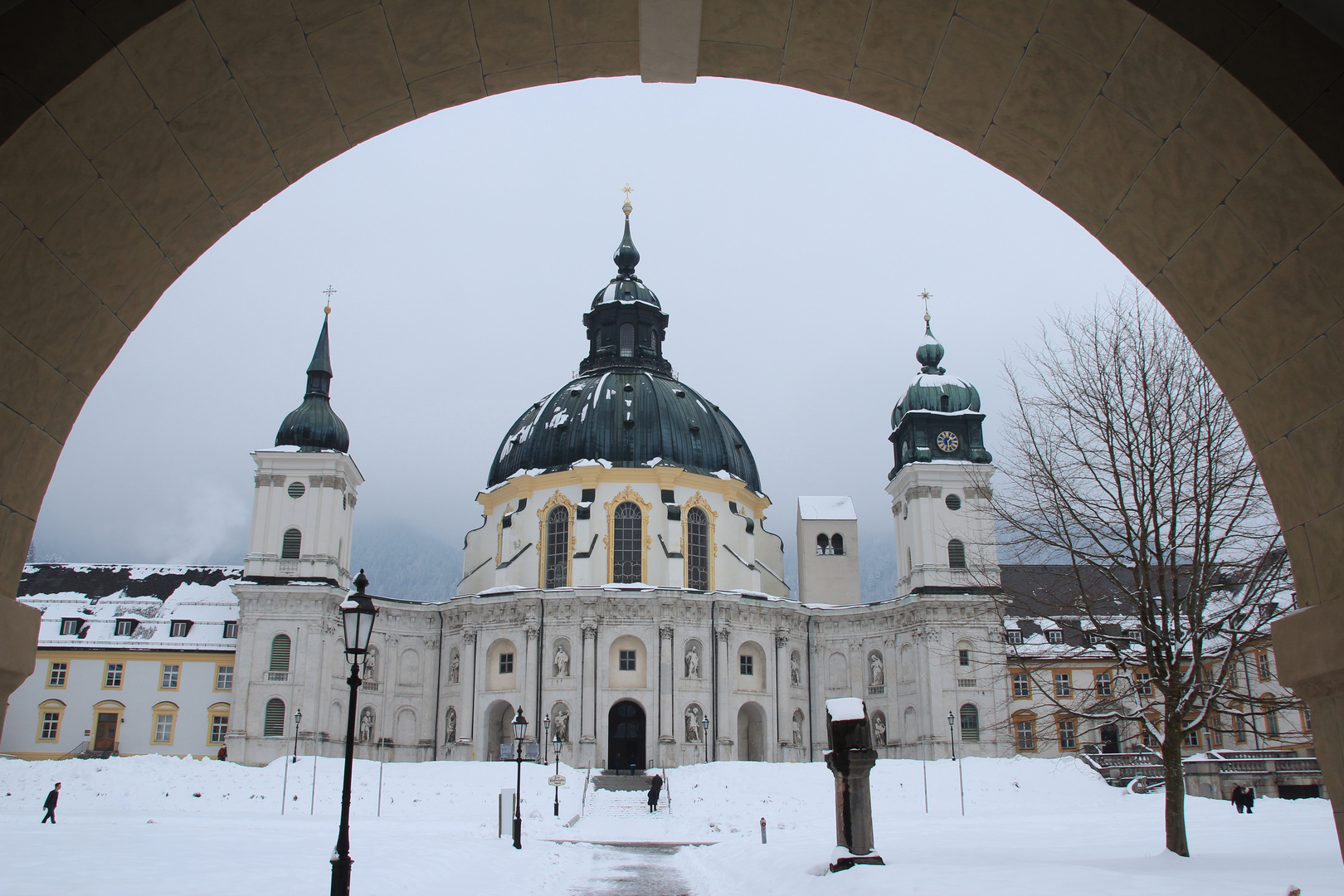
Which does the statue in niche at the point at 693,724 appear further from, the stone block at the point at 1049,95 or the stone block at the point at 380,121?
the stone block at the point at 1049,95

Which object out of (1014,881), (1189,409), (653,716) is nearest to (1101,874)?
(1014,881)

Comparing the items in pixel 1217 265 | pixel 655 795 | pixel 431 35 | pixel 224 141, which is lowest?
pixel 655 795

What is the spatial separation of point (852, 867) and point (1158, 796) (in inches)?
1329

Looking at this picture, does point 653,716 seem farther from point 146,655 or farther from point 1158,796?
point 146,655

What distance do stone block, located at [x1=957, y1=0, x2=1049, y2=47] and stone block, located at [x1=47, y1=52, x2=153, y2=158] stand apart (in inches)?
137

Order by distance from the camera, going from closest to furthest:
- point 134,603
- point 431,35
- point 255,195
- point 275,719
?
point 431,35
point 255,195
point 275,719
point 134,603

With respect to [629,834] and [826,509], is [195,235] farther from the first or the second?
[826,509]

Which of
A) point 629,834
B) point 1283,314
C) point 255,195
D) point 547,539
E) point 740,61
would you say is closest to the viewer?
point 1283,314

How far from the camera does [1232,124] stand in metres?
4.27

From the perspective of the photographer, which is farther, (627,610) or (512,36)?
(627,610)

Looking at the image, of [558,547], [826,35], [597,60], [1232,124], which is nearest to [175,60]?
[597,60]

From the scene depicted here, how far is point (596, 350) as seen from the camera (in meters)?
75.7

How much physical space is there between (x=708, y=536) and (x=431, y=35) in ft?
197

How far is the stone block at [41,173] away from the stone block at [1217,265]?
4774 mm
